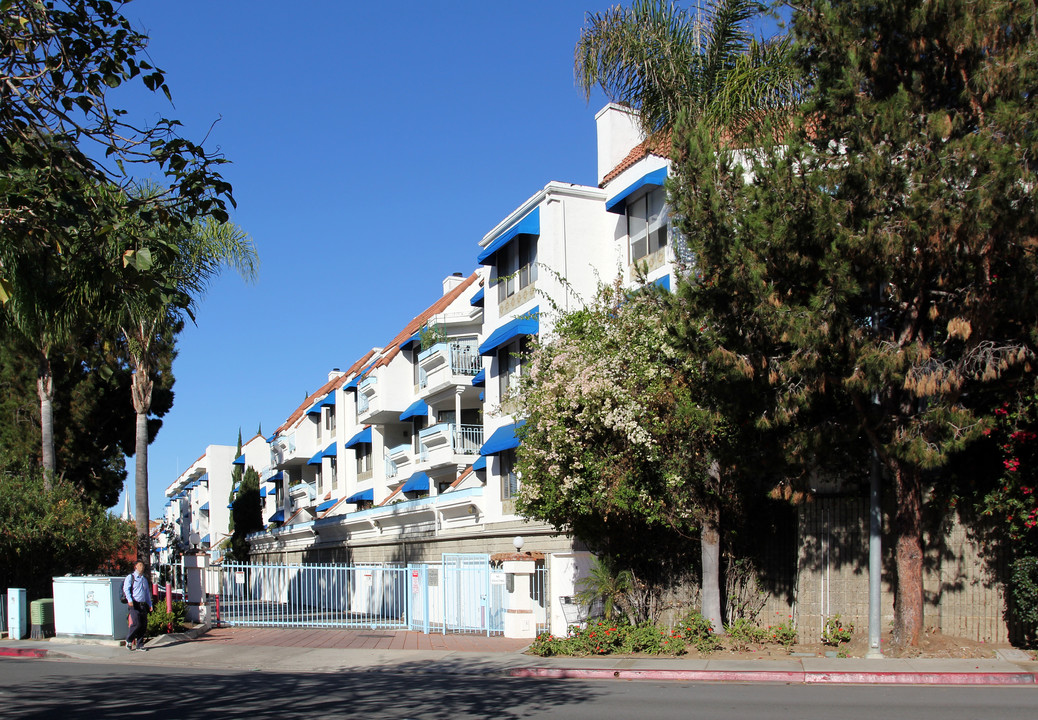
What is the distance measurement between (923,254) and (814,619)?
7.14m

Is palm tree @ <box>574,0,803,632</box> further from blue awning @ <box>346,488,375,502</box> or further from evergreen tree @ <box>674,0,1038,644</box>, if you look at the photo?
blue awning @ <box>346,488,375,502</box>

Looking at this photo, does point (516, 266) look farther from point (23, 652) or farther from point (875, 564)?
point (23, 652)

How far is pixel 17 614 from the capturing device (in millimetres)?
20500

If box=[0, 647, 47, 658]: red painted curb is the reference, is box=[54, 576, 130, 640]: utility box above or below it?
above

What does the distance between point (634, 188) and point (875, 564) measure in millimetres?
11237

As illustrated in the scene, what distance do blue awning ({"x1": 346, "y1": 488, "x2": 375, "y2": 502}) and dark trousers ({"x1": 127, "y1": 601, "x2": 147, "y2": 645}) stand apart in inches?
986

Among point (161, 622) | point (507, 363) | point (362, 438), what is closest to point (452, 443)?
point (507, 363)

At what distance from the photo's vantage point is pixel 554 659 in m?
16.8

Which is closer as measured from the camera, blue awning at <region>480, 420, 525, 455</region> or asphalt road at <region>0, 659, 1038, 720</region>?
asphalt road at <region>0, 659, 1038, 720</region>

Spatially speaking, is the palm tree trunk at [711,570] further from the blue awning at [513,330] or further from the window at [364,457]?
the window at [364,457]

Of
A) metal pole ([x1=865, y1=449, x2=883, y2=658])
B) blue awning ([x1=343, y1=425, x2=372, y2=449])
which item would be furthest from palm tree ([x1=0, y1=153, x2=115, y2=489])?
blue awning ([x1=343, y1=425, x2=372, y2=449])

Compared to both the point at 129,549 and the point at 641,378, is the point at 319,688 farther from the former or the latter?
the point at 129,549

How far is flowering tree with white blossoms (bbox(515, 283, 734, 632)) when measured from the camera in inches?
689

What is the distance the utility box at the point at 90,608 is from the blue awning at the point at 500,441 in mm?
11027
